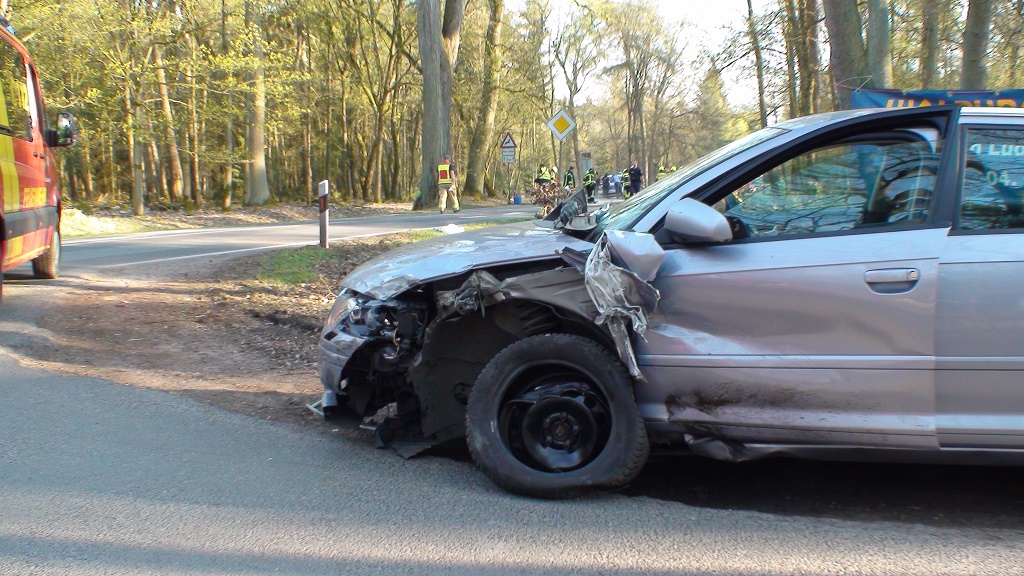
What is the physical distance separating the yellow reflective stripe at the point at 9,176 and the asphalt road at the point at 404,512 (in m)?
3.46

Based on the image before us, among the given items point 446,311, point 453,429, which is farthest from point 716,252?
point 453,429

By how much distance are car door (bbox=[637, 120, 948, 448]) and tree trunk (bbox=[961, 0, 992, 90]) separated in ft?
41.6

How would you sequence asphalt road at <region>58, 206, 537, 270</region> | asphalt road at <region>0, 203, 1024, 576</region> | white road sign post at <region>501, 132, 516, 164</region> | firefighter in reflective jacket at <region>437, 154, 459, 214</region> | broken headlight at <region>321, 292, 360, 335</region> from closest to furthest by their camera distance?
1. asphalt road at <region>0, 203, 1024, 576</region>
2. broken headlight at <region>321, 292, 360, 335</region>
3. asphalt road at <region>58, 206, 537, 270</region>
4. firefighter in reflective jacket at <region>437, 154, 459, 214</region>
5. white road sign post at <region>501, 132, 516, 164</region>

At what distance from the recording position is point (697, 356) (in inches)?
145

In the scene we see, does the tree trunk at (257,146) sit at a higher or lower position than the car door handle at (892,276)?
higher

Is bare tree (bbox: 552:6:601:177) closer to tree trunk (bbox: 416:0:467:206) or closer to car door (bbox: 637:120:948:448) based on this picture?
tree trunk (bbox: 416:0:467:206)

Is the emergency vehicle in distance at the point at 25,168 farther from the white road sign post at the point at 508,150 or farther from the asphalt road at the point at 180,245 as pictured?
the white road sign post at the point at 508,150

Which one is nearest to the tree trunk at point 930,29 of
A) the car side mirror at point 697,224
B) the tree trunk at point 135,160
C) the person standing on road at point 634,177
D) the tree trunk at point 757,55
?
the tree trunk at point 757,55

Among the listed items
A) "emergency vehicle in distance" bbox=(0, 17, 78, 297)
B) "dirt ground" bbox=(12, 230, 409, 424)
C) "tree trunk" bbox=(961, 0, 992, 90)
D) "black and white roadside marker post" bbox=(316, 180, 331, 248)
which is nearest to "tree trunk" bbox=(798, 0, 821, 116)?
"tree trunk" bbox=(961, 0, 992, 90)

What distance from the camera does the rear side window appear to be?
→ 26.2 feet

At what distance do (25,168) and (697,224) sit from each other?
24.6 ft

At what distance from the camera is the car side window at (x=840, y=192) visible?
3.72 meters

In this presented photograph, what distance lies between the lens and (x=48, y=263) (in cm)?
955

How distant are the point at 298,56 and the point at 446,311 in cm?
4012
